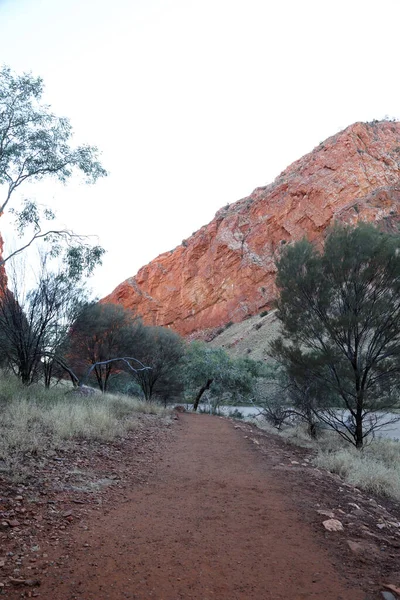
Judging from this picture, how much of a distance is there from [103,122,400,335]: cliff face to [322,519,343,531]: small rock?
49.3m

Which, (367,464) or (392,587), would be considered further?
(367,464)

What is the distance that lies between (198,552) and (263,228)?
200 feet

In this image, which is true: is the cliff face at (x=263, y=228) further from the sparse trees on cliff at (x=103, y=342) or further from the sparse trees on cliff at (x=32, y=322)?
the sparse trees on cliff at (x=32, y=322)

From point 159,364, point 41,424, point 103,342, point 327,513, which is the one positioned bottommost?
point 327,513

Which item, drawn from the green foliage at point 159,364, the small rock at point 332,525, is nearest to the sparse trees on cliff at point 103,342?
the green foliage at point 159,364

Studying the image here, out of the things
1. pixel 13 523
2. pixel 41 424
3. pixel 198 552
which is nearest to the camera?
pixel 198 552

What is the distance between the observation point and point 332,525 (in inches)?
167

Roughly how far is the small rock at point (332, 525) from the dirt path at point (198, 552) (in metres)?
0.22

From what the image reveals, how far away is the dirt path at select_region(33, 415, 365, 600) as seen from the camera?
2.80m

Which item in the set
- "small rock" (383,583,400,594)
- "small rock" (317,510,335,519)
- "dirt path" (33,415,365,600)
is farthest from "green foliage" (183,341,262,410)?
"small rock" (383,583,400,594)

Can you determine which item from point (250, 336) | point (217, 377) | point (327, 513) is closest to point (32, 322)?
point (327, 513)

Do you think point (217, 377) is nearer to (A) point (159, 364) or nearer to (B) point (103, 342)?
(A) point (159, 364)

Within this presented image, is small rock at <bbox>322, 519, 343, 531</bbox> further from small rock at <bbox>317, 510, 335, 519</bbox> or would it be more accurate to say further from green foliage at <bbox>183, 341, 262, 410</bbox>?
green foliage at <bbox>183, 341, 262, 410</bbox>

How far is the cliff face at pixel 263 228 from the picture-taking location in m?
56.2
